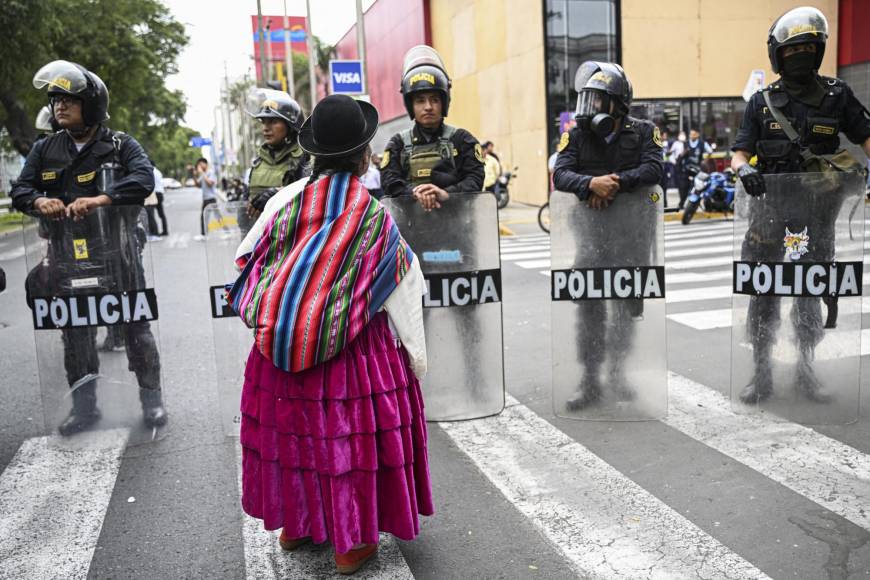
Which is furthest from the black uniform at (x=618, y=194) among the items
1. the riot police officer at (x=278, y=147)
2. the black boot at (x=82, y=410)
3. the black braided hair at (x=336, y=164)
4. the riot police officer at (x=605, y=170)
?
the black boot at (x=82, y=410)

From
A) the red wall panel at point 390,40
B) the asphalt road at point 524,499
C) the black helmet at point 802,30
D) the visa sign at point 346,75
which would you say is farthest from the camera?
the red wall panel at point 390,40

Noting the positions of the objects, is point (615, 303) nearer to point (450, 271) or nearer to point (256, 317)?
point (450, 271)

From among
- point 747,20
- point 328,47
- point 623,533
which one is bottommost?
point 623,533

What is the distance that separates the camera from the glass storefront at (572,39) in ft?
76.1

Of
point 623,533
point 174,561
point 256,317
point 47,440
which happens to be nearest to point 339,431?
point 256,317

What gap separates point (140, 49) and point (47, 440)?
93.6ft

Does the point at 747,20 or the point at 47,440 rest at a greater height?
the point at 747,20

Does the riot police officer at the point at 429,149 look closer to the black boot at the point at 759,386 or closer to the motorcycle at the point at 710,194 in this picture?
the black boot at the point at 759,386

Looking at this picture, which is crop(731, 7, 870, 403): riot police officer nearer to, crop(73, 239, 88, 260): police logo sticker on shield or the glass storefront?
crop(73, 239, 88, 260): police logo sticker on shield

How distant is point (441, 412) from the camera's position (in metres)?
5.13

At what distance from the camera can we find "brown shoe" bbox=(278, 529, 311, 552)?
3385mm

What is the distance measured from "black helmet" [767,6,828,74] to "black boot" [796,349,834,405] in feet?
5.61

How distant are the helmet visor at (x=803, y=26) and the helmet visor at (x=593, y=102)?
3.39 ft

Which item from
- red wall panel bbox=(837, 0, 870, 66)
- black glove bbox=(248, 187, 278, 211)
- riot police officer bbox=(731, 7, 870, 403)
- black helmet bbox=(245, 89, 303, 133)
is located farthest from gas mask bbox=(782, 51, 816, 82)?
red wall panel bbox=(837, 0, 870, 66)
